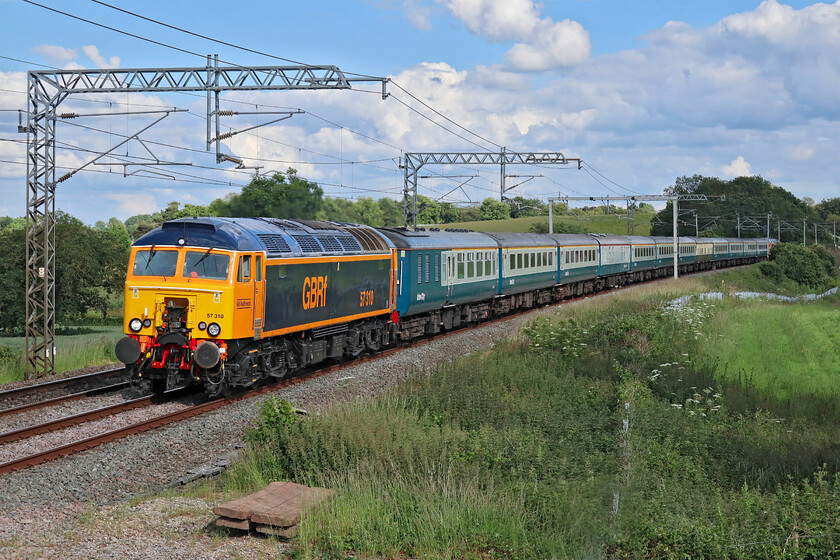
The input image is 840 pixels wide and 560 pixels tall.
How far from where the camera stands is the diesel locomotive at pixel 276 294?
1627cm

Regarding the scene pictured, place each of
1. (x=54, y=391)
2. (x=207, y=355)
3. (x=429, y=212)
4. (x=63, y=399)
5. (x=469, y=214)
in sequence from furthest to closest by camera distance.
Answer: (x=469, y=214)
(x=429, y=212)
(x=54, y=391)
(x=63, y=399)
(x=207, y=355)

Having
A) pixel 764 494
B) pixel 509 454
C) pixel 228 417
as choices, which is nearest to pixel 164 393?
pixel 228 417

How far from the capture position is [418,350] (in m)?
24.2

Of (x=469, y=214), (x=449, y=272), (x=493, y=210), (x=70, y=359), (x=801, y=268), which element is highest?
(x=493, y=210)

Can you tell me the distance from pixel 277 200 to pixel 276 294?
33.8 meters

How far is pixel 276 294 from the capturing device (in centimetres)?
1761

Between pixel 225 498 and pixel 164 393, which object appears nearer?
pixel 225 498

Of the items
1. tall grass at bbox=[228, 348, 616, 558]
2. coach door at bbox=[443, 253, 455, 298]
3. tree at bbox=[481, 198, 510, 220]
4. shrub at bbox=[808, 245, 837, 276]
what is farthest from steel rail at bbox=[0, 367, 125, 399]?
tree at bbox=[481, 198, 510, 220]

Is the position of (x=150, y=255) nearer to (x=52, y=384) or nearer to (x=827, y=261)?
(x=52, y=384)

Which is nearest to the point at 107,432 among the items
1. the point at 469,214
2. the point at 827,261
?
the point at 827,261

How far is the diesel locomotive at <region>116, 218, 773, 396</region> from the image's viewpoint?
16266 mm

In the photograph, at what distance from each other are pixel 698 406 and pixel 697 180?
459ft

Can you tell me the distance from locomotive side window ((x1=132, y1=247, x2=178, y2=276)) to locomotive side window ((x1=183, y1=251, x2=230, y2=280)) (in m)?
0.30

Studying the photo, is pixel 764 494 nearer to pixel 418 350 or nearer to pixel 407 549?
pixel 407 549
